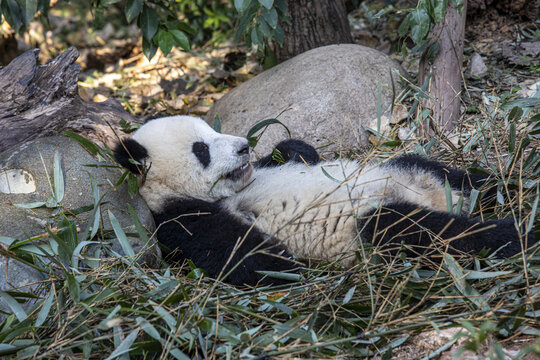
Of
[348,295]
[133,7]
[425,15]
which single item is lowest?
[348,295]

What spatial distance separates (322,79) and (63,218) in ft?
8.57

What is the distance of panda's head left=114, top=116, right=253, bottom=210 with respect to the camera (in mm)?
2934

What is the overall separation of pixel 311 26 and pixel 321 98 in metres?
1.12

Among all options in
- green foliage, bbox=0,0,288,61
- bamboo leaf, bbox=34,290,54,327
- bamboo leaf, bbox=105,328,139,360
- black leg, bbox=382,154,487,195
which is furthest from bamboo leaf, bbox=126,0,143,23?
bamboo leaf, bbox=105,328,139,360

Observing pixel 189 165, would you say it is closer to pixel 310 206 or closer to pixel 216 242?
pixel 216 242

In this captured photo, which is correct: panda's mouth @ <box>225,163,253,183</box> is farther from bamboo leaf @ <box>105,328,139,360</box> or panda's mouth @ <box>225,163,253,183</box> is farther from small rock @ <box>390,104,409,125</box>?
small rock @ <box>390,104,409,125</box>

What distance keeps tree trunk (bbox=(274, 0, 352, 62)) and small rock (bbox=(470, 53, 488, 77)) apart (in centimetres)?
126

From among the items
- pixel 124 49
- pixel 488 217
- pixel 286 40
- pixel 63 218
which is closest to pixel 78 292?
pixel 63 218

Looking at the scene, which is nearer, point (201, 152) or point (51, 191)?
point (51, 191)

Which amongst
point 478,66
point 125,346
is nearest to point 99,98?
point 478,66

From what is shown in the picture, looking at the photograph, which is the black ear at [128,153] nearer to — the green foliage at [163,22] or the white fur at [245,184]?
the white fur at [245,184]

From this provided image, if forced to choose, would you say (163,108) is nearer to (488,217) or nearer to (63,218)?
(63,218)

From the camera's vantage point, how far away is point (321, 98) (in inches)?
172

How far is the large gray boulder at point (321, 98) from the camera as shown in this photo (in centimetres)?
428
